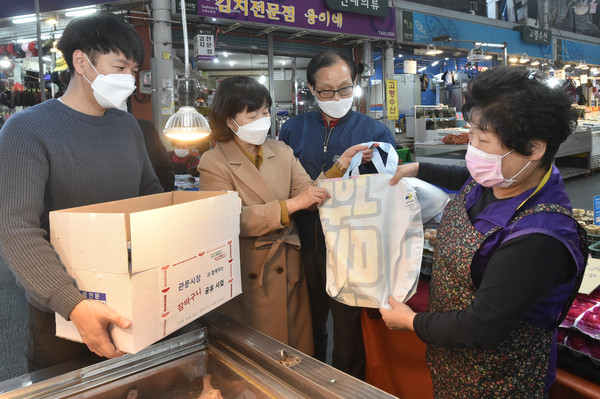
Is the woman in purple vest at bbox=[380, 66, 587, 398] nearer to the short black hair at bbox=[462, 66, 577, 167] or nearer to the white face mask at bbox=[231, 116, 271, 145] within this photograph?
the short black hair at bbox=[462, 66, 577, 167]

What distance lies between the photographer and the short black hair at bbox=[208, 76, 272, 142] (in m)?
1.94

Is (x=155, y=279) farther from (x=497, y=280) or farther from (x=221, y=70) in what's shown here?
(x=221, y=70)

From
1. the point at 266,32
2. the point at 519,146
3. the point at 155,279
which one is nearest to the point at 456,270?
the point at 519,146

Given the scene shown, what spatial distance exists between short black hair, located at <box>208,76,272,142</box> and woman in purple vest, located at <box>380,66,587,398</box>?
101cm

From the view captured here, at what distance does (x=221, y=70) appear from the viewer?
9984 mm

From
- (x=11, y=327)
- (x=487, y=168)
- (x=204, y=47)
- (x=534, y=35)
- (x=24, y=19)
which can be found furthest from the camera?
(x=534, y=35)

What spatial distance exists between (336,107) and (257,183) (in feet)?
1.96

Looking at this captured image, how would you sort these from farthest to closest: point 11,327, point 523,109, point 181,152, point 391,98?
point 391,98, point 181,152, point 11,327, point 523,109

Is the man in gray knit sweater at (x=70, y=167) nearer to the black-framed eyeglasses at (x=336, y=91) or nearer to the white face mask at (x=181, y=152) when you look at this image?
the black-framed eyeglasses at (x=336, y=91)

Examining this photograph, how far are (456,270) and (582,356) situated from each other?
30.2 inches

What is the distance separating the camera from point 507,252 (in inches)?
43.1

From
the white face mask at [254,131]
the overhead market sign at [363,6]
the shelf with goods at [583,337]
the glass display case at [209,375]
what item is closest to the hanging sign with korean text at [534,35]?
the overhead market sign at [363,6]

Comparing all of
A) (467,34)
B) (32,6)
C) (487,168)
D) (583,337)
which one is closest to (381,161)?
(487,168)

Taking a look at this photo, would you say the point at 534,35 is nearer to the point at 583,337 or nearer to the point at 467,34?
the point at 467,34
